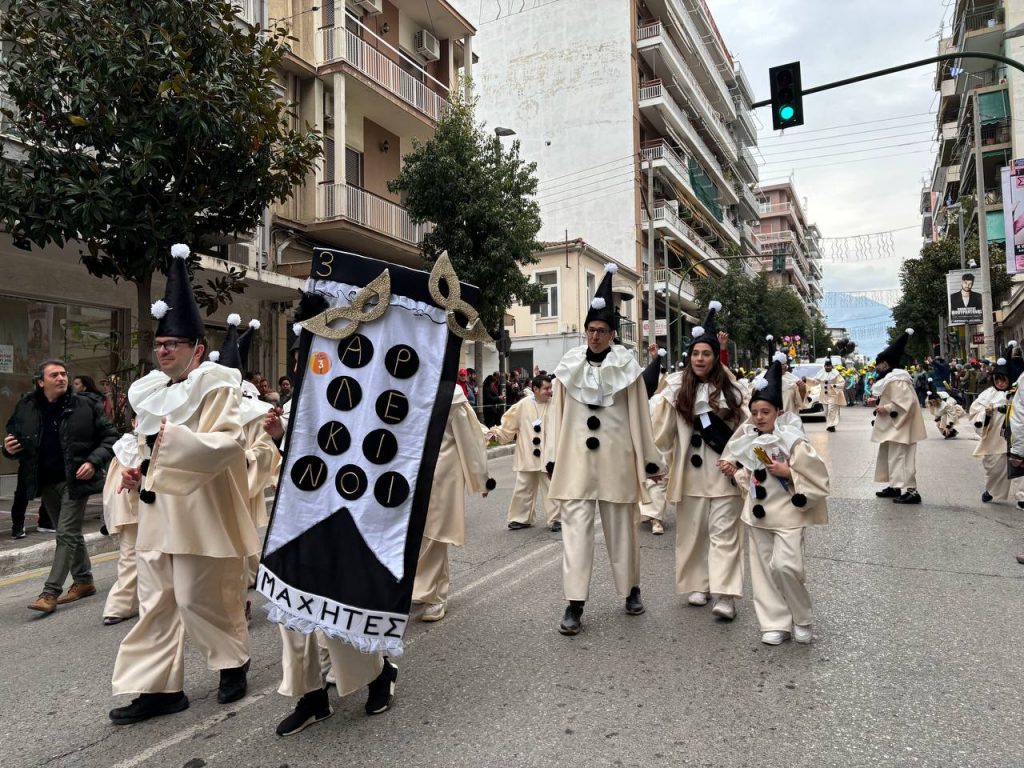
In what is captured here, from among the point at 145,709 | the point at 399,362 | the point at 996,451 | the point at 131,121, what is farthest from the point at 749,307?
Result: the point at 145,709

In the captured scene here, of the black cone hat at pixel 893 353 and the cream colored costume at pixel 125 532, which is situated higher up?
the black cone hat at pixel 893 353

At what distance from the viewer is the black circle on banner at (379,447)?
11.5ft

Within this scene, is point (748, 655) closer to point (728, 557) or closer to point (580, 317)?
point (728, 557)

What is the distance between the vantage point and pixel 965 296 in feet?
83.8

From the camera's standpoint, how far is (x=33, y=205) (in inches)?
341

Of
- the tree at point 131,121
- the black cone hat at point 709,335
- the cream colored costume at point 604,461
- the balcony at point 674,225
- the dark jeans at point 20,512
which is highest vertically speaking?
the balcony at point 674,225

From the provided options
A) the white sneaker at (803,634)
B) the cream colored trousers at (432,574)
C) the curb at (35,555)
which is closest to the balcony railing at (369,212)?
the curb at (35,555)

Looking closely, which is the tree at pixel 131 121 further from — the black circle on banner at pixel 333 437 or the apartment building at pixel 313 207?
the black circle on banner at pixel 333 437

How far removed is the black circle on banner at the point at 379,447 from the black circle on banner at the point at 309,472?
21cm

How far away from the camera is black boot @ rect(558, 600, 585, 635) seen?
467cm

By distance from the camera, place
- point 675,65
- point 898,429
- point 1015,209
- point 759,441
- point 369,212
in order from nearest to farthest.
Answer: point 759,441
point 898,429
point 369,212
point 1015,209
point 675,65

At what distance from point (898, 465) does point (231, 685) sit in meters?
8.37

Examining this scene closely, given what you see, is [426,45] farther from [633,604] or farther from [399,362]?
[399,362]

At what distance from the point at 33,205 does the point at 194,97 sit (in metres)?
2.19
